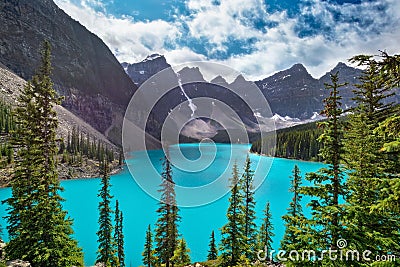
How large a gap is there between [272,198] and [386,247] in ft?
137

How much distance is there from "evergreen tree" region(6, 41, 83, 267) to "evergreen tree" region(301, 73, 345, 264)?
1272 centimetres

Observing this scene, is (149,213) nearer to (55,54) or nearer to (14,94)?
(14,94)

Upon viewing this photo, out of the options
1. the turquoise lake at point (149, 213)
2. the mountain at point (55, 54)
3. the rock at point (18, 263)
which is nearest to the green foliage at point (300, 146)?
the turquoise lake at point (149, 213)

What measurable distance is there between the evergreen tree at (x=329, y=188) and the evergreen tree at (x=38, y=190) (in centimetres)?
1272

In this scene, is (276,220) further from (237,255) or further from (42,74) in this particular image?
(42,74)

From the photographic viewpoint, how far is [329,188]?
23.5 ft

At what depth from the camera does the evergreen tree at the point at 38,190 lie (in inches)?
459

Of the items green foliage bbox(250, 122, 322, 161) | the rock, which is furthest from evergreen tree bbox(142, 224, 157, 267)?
green foliage bbox(250, 122, 322, 161)

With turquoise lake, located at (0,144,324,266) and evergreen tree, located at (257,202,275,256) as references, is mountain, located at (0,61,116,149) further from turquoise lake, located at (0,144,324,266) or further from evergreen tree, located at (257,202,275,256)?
evergreen tree, located at (257,202,275,256)

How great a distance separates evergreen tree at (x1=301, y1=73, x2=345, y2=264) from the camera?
21.2 feet

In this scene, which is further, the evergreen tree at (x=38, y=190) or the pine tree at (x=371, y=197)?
the evergreen tree at (x=38, y=190)

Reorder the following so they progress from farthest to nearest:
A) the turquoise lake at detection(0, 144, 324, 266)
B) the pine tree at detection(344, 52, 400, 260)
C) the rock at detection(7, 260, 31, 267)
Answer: the turquoise lake at detection(0, 144, 324, 266), the rock at detection(7, 260, 31, 267), the pine tree at detection(344, 52, 400, 260)

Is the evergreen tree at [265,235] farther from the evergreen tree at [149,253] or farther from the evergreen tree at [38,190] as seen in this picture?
the evergreen tree at [38,190]

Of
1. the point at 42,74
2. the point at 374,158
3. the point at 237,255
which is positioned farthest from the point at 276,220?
the point at 42,74
